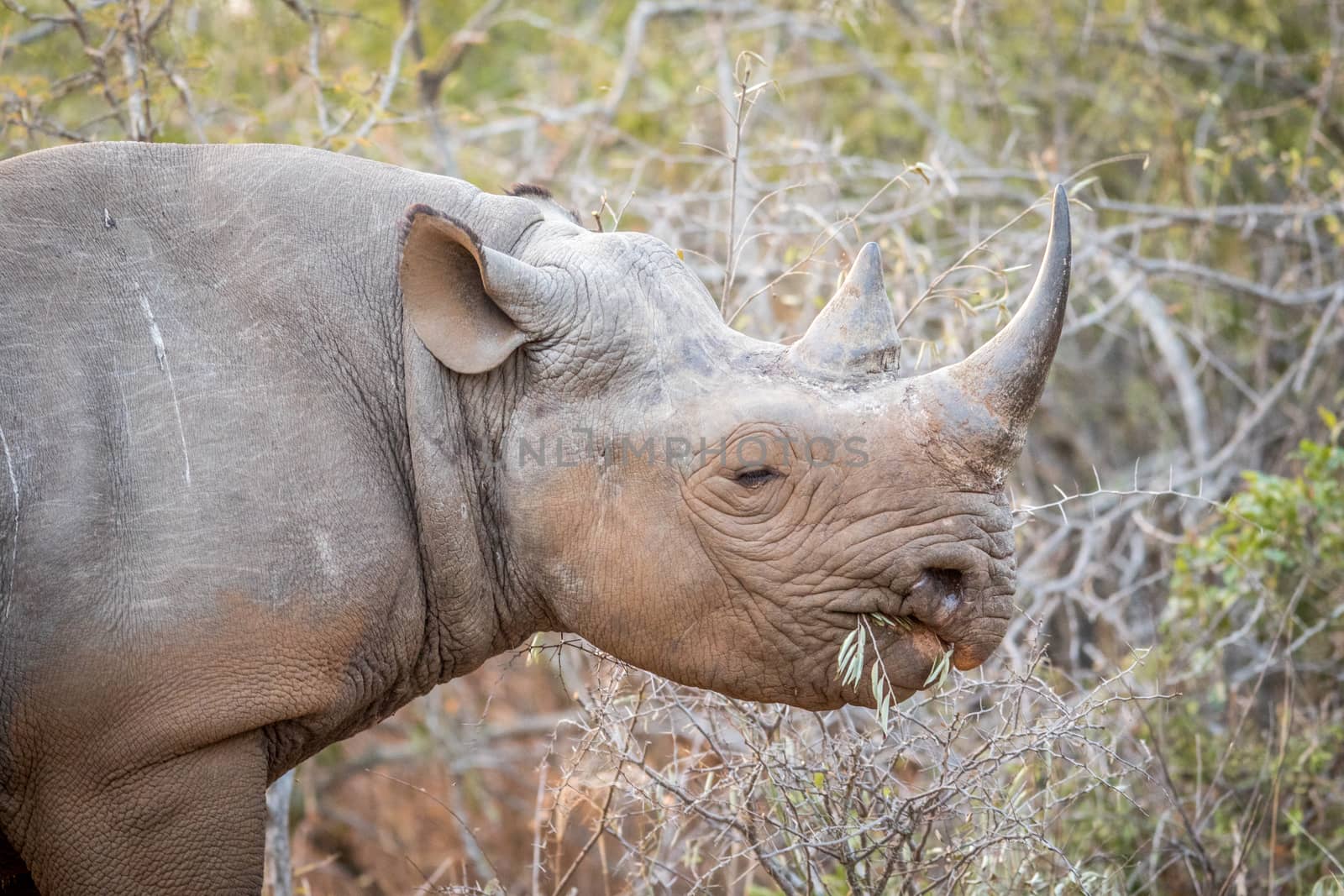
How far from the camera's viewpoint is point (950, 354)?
18.7 feet

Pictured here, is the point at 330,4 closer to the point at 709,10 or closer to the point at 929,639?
the point at 709,10

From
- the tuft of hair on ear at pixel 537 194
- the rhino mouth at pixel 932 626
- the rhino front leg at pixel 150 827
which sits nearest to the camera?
the rhino front leg at pixel 150 827

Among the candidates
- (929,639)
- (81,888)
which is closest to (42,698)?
(81,888)

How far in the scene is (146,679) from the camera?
123 inches

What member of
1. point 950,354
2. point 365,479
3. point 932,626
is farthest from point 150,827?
point 950,354

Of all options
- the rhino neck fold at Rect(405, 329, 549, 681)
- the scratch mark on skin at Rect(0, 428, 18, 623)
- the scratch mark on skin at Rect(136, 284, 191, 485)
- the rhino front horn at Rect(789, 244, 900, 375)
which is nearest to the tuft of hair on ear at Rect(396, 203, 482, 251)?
the rhino neck fold at Rect(405, 329, 549, 681)

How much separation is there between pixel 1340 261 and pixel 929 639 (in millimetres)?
6233

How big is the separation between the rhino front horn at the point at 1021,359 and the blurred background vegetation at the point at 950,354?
1.97 feet

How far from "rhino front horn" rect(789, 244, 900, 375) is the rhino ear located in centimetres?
73

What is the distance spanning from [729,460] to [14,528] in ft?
5.59

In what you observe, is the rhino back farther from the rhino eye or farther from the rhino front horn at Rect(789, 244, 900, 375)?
the rhino front horn at Rect(789, 244, 900, 375)

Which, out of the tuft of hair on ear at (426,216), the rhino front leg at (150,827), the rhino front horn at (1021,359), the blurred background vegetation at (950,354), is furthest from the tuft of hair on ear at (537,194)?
the rhino front leg at (150,827)

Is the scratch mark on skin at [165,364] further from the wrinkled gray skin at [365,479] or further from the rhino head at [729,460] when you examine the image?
the rhino head at [729,460]

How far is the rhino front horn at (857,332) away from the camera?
135 inches
